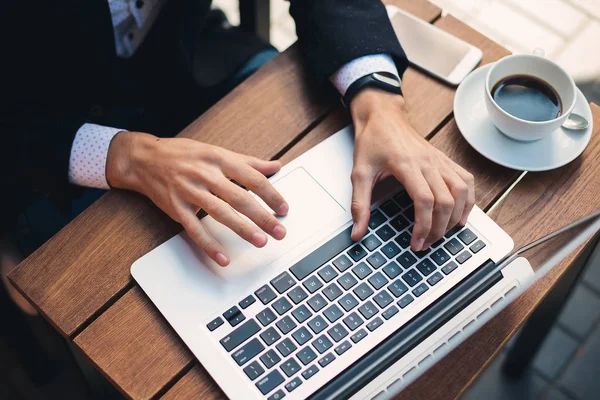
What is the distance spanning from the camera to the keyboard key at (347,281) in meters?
0.78

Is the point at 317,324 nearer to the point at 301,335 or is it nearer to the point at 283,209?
A: the point at 301,335

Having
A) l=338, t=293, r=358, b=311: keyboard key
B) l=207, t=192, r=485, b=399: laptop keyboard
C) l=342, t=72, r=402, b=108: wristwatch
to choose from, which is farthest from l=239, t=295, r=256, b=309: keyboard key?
l=342, t=72, r=402, b=108: wristwatch

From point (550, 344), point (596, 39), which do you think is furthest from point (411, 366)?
point (596, 39)

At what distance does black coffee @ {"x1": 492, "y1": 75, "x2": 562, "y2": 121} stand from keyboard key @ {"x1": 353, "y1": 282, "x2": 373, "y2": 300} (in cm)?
33

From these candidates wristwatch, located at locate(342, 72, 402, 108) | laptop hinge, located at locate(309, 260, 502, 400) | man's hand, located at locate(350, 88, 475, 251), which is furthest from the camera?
wristwatch, located at locate(342, 72, 402, 108)

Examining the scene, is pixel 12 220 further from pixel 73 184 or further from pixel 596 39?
pixel 596 39

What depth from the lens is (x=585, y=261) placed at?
105cm

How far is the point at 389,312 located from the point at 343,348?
0.23ft

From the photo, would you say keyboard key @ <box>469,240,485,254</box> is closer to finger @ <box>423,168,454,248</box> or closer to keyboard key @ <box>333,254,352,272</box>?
finger @ <box>423,168,454,248</box>

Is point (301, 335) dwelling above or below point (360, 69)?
below

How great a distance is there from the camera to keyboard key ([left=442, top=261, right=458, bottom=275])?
793 millimetres

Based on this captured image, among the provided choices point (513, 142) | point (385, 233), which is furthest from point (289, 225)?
point (513, 142)

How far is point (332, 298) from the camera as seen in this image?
0.77m

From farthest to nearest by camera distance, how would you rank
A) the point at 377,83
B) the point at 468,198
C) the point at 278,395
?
the point at 377,83
the point at 468,198
the point at 278,395
